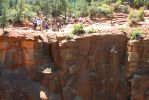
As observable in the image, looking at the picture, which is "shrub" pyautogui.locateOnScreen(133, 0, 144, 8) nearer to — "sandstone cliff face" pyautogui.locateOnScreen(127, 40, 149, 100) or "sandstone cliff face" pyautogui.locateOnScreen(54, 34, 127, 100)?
"sandstone cliff face" pyautogui.locateOnScreen(54, 34, 127, 100)

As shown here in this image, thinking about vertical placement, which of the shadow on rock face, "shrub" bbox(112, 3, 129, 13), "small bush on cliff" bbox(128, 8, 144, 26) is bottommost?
the shadow on rock face

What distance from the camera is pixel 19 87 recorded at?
24.7m

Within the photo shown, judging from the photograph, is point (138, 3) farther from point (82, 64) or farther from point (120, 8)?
point (82, 64)

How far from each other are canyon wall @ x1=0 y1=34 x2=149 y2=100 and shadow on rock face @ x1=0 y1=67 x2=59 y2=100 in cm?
17

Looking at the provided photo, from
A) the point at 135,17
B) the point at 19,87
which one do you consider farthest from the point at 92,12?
the point at 19,87

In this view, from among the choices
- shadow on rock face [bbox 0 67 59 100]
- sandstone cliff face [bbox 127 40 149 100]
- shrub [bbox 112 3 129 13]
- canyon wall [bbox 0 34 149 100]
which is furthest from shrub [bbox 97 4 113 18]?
shadow on rock face [bbox 0 67 59 100]

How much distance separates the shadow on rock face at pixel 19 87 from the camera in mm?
24547

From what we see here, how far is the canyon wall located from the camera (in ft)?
81.8

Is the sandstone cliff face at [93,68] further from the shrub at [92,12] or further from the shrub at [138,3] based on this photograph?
the shrub at [138,3]

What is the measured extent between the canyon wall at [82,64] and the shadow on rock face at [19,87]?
17 centimetres

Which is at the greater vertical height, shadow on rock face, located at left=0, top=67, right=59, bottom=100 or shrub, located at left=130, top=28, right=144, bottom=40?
shrub, located at left=130, top=28, right=144, bottom=40

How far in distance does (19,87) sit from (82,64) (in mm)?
3934

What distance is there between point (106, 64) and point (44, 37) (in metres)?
4.07

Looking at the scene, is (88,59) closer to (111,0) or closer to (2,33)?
(2,33)
